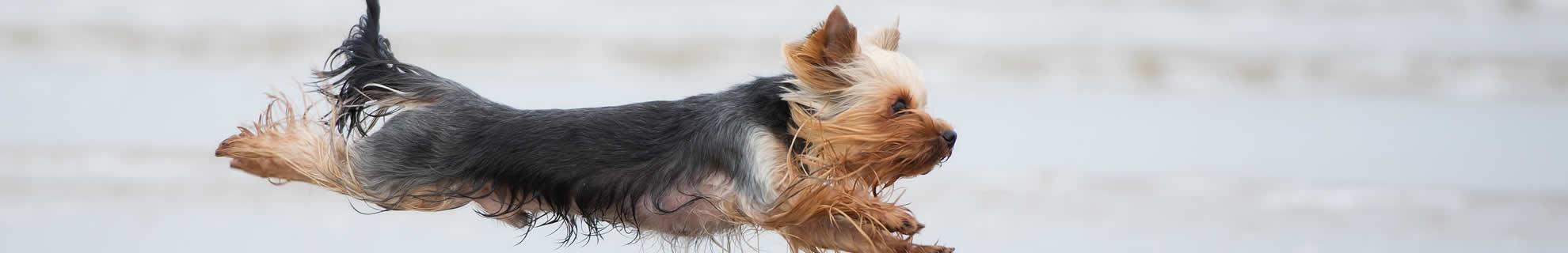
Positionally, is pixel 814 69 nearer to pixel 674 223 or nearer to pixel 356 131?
pixel 674 223

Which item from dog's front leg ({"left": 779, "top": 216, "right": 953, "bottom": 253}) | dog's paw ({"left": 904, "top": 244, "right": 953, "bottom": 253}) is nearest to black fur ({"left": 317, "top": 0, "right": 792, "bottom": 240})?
dog's front leg ({"left": 779, "top": 216, "right": 953, "bottom": 253})

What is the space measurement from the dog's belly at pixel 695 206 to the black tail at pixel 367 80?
0.31 m

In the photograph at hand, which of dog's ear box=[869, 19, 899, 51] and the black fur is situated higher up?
dog's ear box=[869, 19, 899, 51]

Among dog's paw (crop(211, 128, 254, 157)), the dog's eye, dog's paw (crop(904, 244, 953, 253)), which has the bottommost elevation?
dog's paw (crop(904, 244, 953, 253))

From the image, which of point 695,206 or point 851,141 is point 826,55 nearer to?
point 851,141

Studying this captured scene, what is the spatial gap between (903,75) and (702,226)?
46 cm

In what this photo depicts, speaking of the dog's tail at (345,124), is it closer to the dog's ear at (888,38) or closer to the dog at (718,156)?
the dog at (718,156)

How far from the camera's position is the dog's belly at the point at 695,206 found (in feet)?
7.44

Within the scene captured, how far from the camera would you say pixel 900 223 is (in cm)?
227

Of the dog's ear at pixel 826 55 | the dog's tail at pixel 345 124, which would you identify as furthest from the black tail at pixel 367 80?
the dog's ear at pixel 826 55

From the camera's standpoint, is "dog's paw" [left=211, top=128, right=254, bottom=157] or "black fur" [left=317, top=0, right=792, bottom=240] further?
"dog's paw" [left=211, top=128, right=254, bottom=157]

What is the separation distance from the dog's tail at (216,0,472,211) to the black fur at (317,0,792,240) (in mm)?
29

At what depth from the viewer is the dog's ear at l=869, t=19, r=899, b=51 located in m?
2.46

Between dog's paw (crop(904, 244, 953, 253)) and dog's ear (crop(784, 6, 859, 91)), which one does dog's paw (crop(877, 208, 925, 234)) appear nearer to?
dog's paw (crop(904, 244, 953, 253))
